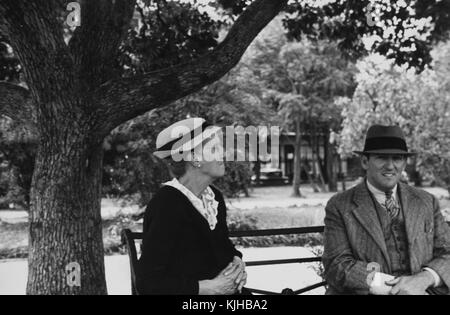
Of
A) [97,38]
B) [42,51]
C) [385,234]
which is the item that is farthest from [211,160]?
[97,38]

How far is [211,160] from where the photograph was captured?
3.09m

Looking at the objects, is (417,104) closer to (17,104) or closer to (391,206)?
(391,206)

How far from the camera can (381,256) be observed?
3.20m

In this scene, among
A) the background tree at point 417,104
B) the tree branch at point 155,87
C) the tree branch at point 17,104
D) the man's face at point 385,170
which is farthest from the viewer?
the background tree at point 417,104

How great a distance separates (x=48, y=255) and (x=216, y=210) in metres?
1.43

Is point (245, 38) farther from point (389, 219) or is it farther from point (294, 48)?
point (294, 48)

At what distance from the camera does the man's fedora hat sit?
Result: 3.35 metres

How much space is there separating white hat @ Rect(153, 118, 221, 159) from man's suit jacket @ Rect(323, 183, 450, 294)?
→ 969mm

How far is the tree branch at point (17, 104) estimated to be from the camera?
12.7 ft

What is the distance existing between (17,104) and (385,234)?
276 centimetres

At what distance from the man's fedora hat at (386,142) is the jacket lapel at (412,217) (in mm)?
265

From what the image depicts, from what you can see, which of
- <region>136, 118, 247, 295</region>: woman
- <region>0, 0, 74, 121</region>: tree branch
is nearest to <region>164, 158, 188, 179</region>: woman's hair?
<region>136, 118, 247, 295</region>: woman

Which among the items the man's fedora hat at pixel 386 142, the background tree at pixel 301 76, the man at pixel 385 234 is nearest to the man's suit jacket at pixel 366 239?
the man at pixel 385 234

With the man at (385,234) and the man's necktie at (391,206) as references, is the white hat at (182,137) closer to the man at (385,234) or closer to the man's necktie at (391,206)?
the man at (385,234)
